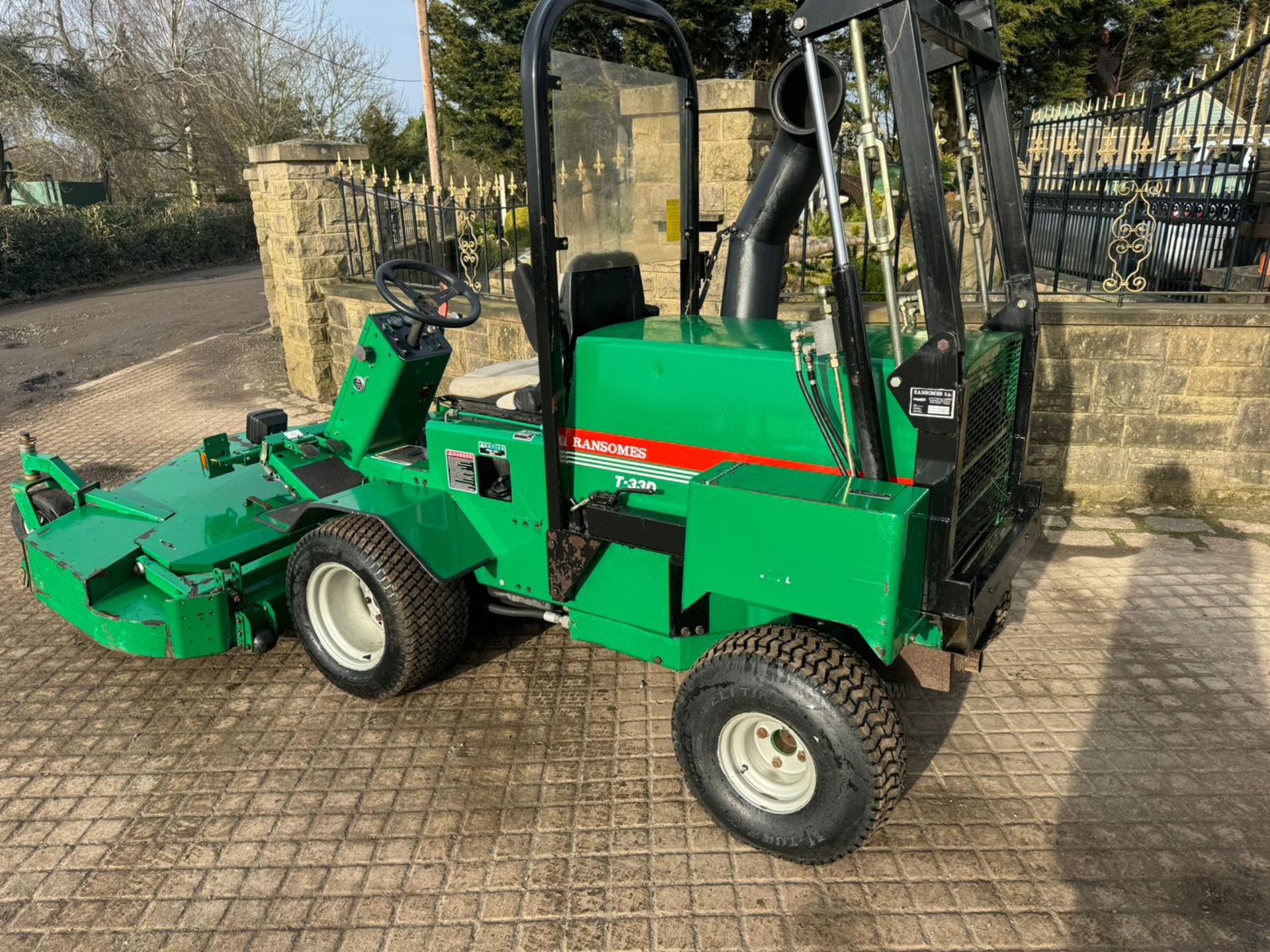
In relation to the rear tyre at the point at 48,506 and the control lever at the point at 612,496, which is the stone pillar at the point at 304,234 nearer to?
the rear tyre at the point at 48,506

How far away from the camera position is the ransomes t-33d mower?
2514mm

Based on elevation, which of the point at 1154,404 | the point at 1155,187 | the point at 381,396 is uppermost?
the point at 1155,187

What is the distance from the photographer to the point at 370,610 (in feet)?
12.6

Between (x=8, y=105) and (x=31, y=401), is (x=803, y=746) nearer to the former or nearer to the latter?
(x=31, y=401)

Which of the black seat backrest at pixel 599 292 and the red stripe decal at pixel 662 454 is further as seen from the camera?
the black seat backrest at pixel 599 292

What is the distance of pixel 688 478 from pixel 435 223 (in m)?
5.55

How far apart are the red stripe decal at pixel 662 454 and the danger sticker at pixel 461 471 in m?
0.46

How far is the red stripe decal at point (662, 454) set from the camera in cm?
292

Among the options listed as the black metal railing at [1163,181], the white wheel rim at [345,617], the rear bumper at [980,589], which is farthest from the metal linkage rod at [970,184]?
the black metal railing at [1163,181]

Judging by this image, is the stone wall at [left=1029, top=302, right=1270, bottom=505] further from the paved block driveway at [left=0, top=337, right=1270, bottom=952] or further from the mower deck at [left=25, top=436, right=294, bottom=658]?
the mower deck at [left=25, top=436, right=294, bottom=658]

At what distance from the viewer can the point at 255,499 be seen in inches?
171

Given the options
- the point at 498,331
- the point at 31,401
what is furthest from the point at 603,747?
the point at 31,401

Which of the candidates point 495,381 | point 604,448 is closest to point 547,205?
point 604,448

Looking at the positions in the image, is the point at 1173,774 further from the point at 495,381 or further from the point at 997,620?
the point at 495,381
